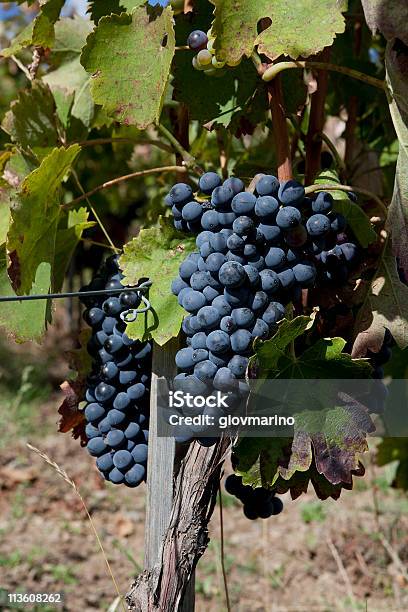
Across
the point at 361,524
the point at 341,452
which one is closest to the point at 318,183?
the point at 341,452

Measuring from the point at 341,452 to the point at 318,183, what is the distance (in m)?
0.42

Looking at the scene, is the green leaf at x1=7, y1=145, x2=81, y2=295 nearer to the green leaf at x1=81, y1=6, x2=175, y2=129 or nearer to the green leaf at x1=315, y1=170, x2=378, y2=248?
the green leaf at x1=81, y1=6, x2=175, y2=129

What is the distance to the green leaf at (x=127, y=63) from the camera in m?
1.13

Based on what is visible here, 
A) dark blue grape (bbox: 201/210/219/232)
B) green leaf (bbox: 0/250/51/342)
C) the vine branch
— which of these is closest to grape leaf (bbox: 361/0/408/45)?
the vine branch

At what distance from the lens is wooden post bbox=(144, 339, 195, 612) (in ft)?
4.10

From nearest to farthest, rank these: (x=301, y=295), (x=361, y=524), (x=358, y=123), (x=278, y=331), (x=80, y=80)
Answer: (x=278, y=331), (x=301, y=295), (x=80, y=80), (x=358, y=123), (x=361, y=524)

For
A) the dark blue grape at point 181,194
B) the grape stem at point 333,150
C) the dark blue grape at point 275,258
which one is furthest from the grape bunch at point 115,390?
the grape stem at point 333,150

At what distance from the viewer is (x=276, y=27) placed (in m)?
1.05

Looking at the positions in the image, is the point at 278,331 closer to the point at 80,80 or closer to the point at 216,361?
the point at 216,361

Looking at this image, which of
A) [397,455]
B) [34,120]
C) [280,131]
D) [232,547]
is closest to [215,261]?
[280,131]

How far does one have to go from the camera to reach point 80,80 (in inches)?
64.6

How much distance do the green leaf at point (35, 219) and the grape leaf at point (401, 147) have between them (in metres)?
0.50

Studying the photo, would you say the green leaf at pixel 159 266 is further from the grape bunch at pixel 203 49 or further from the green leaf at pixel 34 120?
the green leaf at pixel 34 120

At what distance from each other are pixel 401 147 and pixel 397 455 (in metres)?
1.34
